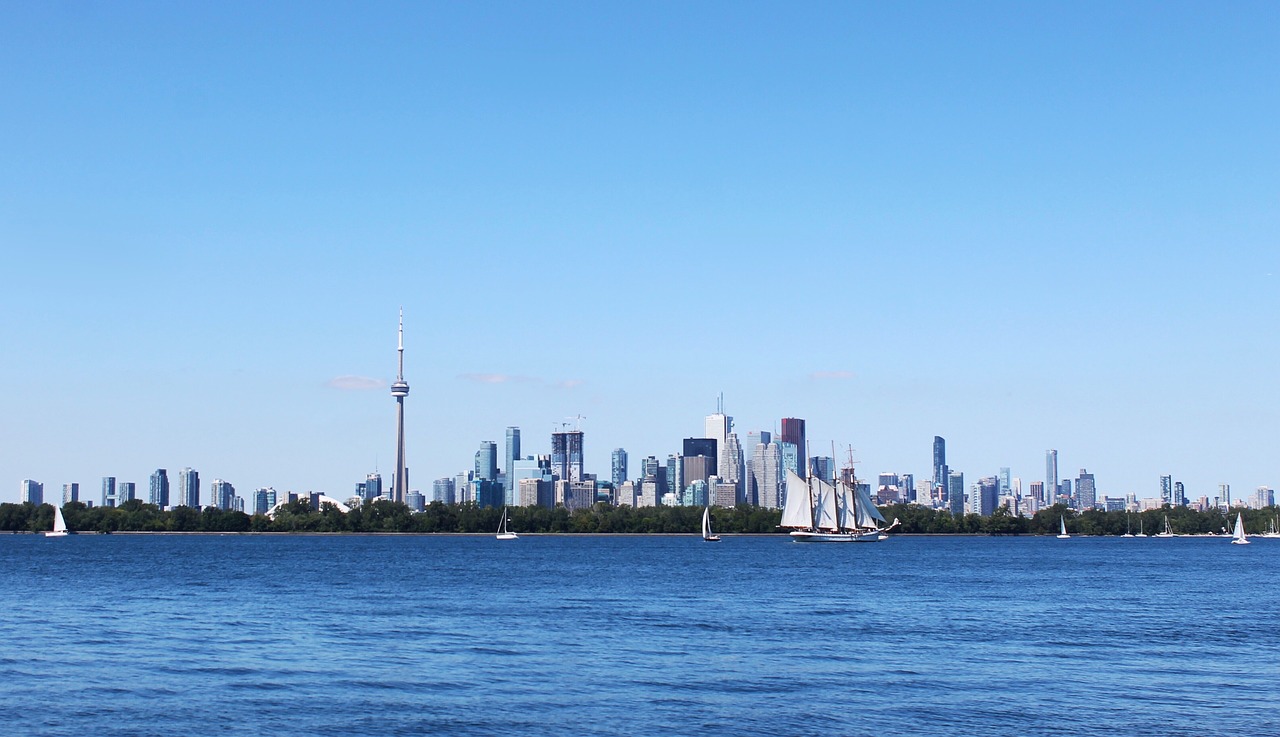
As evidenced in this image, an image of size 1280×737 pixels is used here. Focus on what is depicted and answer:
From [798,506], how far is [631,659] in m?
155

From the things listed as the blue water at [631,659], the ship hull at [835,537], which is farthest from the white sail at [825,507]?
the blue water at [631,659]

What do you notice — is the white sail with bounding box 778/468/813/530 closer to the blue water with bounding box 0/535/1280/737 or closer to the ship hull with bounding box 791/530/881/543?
the ship hull with bounding box 791/530/881/543

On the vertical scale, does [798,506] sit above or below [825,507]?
Result: above

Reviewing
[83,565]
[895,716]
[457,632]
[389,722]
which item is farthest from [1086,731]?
[83,565]

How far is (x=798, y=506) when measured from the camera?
638ft

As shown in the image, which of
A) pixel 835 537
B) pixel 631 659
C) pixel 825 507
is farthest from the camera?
pixel 825 507

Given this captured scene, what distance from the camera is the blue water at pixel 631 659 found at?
3125 cm

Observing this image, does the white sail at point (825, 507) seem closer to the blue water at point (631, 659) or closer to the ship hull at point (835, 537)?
the ship hull at point (835, 537)

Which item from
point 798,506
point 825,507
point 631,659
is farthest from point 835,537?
point 631,659

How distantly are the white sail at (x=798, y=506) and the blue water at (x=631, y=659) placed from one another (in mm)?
111035

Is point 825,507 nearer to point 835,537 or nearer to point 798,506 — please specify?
point 798,506

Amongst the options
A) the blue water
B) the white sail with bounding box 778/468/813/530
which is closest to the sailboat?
the white sail with bounding box 778/468/813/530

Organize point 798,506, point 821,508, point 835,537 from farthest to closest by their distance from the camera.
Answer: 1. point 821,508
2. point 798,506
3. point 835,537

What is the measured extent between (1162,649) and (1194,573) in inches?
2810
